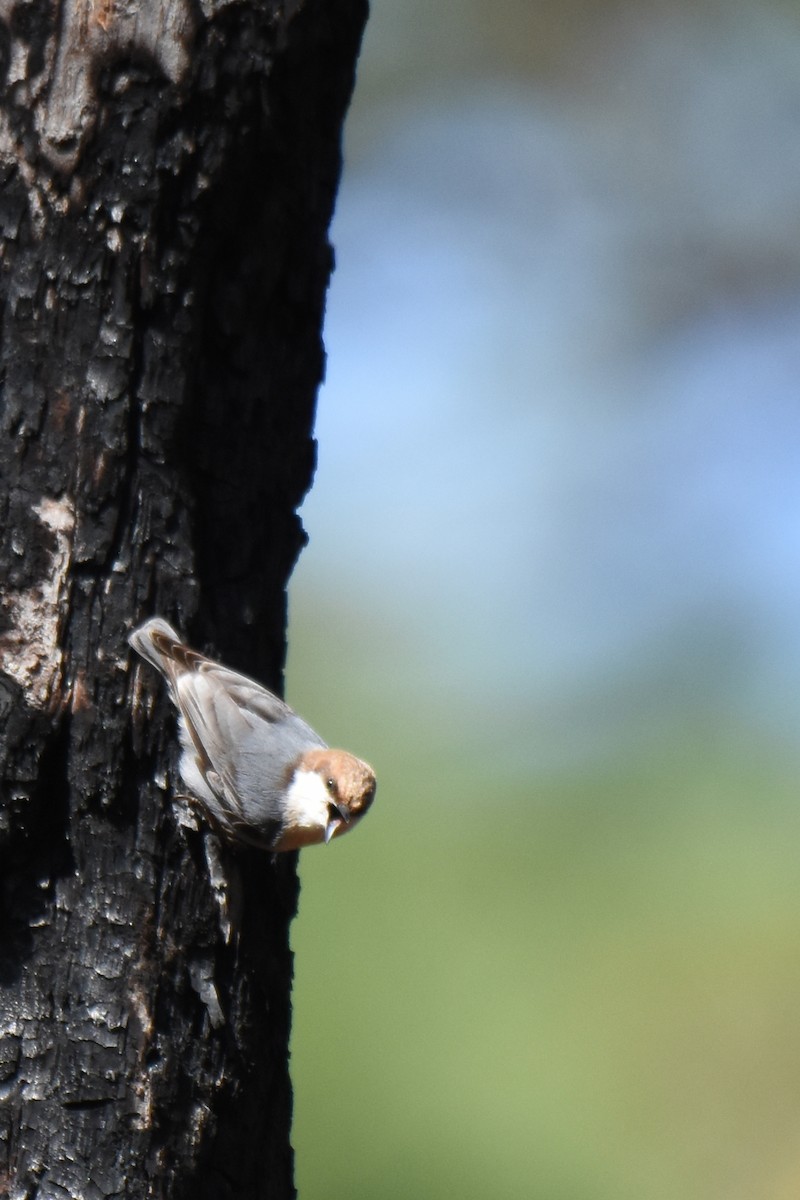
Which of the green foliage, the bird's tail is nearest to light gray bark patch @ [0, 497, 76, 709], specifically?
the bird's tail

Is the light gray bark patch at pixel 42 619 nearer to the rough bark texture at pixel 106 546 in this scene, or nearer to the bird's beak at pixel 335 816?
the rough bark texture at pixel 106 546

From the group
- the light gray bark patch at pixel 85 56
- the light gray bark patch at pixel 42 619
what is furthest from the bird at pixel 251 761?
the light gray bark patch at pixel 85 56

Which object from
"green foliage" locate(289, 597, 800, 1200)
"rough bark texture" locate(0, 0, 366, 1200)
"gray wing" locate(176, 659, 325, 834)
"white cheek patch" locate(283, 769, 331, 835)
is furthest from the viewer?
"green foliage" locate(289, 597, 800, 1200)

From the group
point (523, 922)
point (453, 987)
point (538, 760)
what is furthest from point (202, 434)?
point (538, 760)

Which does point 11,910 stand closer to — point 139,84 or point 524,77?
point 139,84

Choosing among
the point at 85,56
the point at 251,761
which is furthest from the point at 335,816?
A: the point at 85,56

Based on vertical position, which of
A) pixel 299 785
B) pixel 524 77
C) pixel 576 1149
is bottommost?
pixel 576 1149

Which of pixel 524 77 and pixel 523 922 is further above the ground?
pixel 524 77

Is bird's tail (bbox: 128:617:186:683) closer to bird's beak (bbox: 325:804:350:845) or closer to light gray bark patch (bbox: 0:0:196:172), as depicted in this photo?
bird's beak (bbox: 325:804:350:845)

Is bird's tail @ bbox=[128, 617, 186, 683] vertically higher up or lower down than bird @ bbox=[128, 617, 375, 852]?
higher up
